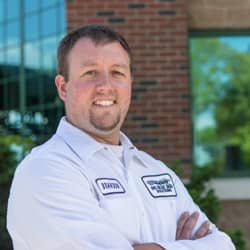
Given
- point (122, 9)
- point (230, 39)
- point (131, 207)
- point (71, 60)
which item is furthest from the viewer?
point (230, 39)

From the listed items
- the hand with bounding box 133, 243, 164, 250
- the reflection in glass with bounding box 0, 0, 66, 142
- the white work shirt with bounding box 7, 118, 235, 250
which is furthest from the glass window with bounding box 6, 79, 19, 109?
the hand with bounding box 133, 243, 164, 250

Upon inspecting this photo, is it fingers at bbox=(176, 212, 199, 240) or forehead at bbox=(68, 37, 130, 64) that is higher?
forehead at bbox=(68, 37, 130, 64)

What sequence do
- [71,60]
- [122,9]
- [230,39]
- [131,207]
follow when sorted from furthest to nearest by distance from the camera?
1. [230,39]
2. [122,9]
3. [71,60]
4. [131,207]

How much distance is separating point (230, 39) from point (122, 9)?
136 centimetres

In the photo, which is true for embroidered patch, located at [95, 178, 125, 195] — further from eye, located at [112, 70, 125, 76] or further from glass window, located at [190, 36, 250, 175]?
glass window, located at [190, 36, 250, 175]

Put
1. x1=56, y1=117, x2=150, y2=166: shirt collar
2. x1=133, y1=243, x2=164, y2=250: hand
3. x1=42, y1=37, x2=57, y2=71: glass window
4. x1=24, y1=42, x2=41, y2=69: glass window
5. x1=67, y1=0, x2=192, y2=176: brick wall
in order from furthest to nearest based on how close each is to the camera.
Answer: x1=24, y1=42, x2=41, y2=69: glass window → x1=42, y1=37, x2=57, y2=71: glass window → x1=67, y1=0, x2=192, y2=176: brick wall → x1=56, y1=117, x2=150, y2=166: shirt collar → x1=133, y1=243, x2=164, y2=250: hand

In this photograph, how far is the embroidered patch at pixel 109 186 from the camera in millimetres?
2186

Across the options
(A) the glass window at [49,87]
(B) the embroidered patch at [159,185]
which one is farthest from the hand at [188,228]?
(A) the glass window at [49,87]

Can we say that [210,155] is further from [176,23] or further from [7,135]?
[7,135]

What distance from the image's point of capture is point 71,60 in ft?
7.74

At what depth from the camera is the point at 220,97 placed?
709 cm

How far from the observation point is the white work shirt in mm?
2041

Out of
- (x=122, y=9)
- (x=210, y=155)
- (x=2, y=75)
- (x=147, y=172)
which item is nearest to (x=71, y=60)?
(x=147, y=172)

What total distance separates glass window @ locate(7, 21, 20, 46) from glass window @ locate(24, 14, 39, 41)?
0.42ft
